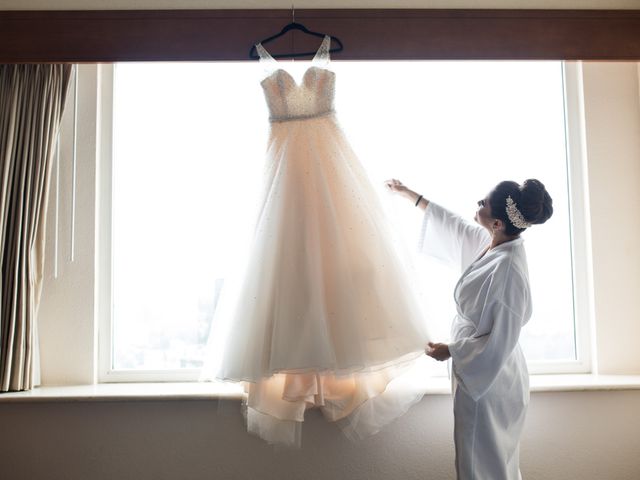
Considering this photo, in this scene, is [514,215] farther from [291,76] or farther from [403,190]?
[291,76]

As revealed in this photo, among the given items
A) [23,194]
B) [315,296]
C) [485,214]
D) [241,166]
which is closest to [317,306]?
[315,296]

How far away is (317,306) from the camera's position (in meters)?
2.00

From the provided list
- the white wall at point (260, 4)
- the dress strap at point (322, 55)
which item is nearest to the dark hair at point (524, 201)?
the dress strap at point (322, 55)

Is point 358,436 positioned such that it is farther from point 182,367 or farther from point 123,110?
point 123,110

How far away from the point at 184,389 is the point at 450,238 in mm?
1240

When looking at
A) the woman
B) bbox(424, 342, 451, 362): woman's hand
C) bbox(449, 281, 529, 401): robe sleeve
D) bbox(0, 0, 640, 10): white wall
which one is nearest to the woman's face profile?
the woman

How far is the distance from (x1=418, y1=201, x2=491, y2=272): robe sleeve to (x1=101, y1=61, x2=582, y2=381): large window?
28cm

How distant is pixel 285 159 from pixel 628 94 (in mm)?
1657

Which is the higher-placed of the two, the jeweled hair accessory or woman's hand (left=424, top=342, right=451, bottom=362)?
the jeweled hair accessory

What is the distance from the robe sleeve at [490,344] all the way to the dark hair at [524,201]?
0.23 m

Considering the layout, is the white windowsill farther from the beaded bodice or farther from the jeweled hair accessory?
the beaded bodice

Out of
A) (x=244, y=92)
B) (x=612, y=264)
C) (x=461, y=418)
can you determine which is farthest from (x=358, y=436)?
(x=244, y=92)

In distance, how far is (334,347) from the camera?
199 cm

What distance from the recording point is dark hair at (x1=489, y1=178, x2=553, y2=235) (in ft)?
6.75
